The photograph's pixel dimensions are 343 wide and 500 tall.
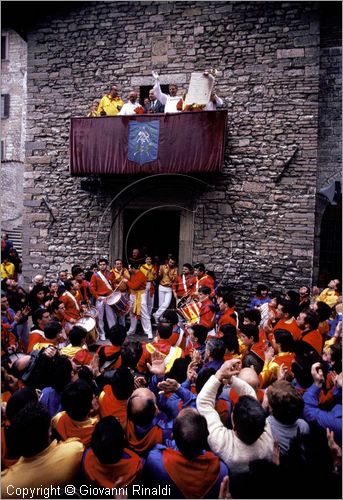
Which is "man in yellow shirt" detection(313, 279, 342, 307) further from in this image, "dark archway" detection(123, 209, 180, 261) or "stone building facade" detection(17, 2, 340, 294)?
"dark archway" detection(123, 209, 180, 261)

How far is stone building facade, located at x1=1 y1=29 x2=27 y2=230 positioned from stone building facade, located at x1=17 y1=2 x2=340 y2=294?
318 inches

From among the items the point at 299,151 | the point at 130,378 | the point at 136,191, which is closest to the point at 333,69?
the point at 299,151

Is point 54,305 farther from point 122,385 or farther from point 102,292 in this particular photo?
point 122,385

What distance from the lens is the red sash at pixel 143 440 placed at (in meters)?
2.57

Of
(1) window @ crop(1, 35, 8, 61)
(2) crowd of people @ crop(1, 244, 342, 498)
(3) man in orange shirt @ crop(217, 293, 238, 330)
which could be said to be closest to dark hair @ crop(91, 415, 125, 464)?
(2) crowd of people @ crop(1, 244, 342, 498)

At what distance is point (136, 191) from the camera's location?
33.8ft

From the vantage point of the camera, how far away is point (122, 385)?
114 inches

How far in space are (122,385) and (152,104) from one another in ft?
26.8

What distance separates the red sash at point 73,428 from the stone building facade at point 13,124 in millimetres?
16484

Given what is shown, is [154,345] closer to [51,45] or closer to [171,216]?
[171,216]

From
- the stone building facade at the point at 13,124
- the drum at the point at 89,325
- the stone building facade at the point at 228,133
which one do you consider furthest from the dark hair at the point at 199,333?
the stone building facade at the point at 13,124

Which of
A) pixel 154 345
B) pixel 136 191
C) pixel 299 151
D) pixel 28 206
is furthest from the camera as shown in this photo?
pixel 28 206

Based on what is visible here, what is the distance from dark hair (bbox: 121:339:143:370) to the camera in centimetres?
372

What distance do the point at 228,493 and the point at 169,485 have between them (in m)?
0.32
